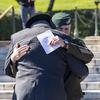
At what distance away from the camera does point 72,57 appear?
18.0ft

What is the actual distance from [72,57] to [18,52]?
1.60 ft

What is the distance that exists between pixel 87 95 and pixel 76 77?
12.6 feet

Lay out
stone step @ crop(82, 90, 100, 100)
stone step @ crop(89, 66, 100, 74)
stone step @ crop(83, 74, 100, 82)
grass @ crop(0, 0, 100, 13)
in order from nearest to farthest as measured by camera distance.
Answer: stone step @ crop(82, 90, 100, 100), stone step @ crop(83, 74, 100, 82), stone step @ crop(89, 66, 100, 74), grass @ crop(0, 0, 100, 13)

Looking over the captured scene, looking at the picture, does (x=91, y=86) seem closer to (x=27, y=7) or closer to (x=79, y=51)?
(x=79, y=51)

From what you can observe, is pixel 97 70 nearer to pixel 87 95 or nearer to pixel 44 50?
pixel 87 95

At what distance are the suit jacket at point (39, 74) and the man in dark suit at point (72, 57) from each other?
9 cm

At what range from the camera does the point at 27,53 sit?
544 centimetres

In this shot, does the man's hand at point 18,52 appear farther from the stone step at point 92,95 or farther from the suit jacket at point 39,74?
the stone step at point 92,95

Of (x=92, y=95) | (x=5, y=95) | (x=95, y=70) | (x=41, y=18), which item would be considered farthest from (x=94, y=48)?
(x=41, y=18)

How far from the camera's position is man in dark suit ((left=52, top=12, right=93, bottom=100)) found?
18.0 ft

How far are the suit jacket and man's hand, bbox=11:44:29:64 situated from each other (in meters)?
0.03

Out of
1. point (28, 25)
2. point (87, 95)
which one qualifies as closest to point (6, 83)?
point (87, 95)

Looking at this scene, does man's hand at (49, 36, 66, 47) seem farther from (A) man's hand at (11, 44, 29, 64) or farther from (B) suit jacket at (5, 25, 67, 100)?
(A) man's hand at (11, 44, 29, 64)

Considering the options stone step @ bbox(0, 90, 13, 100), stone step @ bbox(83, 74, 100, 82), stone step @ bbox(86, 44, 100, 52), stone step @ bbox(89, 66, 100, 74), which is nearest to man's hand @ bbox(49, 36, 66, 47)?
stone step @ bbox(0, 90, 13, 100)
